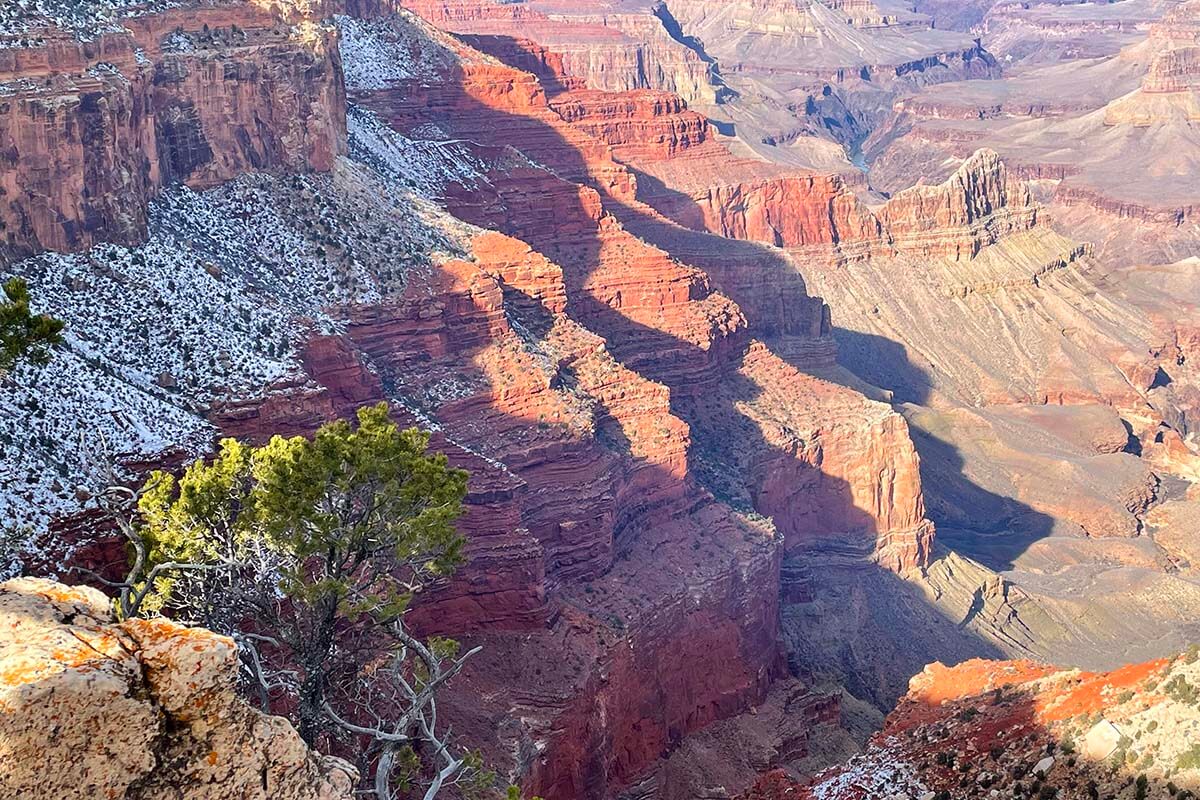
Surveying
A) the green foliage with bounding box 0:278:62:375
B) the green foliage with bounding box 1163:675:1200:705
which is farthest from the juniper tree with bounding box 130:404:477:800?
the green foliage with bounding box 1163:675:1200:705

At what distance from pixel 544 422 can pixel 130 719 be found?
126ft

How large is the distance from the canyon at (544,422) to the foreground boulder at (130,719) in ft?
0.77

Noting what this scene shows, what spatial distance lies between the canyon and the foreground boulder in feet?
0.77

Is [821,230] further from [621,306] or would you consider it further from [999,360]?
[621,306]

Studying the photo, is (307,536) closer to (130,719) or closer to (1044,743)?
(130,719)

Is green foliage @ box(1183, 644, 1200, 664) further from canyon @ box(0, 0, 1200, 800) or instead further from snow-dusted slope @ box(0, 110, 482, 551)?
snow-dusted slope @ box(0, 110, 482, 551)

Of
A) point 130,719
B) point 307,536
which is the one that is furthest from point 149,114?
point 130,719

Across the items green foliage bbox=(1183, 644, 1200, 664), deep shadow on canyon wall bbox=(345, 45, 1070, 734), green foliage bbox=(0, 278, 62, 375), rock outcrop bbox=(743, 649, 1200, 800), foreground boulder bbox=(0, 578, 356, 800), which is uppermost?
green foliage bbox=(0, 278, 62, 375)

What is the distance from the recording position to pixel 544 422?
5928cm

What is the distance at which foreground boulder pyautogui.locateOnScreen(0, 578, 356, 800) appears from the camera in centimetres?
2069

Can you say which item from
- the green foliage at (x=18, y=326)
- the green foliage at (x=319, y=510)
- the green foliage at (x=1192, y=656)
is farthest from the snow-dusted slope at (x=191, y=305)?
the green foliage at (x=1192, y=656)

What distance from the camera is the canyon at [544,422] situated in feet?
150

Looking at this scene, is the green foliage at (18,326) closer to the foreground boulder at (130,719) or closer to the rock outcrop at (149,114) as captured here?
the foreground boulder at (130,719)

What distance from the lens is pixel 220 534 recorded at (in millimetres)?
35656
